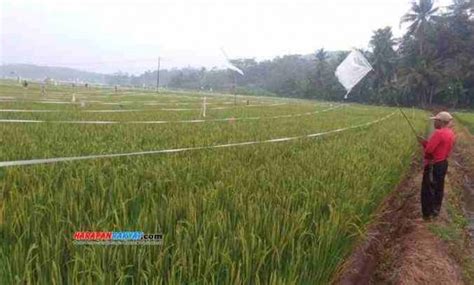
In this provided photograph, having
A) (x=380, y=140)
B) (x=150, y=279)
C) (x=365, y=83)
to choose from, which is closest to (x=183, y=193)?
(x=150, y=279)

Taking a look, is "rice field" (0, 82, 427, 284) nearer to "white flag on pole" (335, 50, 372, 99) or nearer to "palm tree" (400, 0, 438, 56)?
"white flag on pole" (335, 50, 372, 99)

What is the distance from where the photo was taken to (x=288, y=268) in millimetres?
2613

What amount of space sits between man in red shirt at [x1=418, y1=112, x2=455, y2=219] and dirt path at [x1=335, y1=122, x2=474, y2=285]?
209 millimetres

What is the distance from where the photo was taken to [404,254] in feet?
15.0

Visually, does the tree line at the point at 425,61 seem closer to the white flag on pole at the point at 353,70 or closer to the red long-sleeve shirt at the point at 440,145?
the white flag on pole at the point at 353,70

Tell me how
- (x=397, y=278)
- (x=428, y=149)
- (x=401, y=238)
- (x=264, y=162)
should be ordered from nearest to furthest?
(x=397, y=278), (x=401, y=238), (x=428, y=149), (x=264, y=162)

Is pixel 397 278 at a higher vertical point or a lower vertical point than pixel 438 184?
lower

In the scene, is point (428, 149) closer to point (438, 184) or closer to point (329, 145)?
point (438, 184)

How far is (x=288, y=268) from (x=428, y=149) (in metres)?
3.66

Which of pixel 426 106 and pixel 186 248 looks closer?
pixel 186 248

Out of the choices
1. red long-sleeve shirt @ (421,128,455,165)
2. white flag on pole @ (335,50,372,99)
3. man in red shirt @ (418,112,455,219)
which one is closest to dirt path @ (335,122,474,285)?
Answer: man in red shirt @ (418,112,455,219)

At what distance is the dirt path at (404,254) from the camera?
13.3 feet

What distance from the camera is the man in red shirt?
549 centimetres

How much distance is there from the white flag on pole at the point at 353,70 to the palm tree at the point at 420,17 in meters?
36.0
